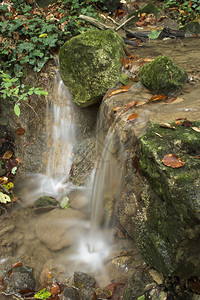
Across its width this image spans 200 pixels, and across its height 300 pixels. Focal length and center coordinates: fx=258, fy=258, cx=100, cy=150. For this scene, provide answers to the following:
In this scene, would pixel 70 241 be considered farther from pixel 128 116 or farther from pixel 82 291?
pixel 128 116

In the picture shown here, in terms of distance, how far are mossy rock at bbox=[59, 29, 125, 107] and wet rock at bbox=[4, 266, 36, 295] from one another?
2.81 metres

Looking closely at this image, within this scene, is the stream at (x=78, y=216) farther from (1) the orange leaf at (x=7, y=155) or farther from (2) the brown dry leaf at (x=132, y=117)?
(1) the orange leaf at (x=7, y=155)

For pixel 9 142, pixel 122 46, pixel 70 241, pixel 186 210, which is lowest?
pixel 70 241

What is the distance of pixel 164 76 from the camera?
345 centimetres

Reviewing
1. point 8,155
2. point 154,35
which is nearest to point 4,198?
point 8,155

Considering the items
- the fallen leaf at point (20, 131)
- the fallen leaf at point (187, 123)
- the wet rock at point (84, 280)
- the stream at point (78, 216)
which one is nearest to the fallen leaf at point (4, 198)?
the stream at point (78, 216)

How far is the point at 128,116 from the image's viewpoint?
10.9 feet

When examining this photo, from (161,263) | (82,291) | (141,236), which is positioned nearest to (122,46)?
(141,236)

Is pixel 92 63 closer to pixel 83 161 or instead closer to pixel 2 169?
pixel 83 161

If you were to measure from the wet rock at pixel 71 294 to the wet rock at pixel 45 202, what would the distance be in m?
1.72

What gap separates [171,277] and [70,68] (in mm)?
3601

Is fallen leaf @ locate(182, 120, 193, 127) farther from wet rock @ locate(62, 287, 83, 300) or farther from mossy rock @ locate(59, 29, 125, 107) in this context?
wet rock @ locate(62, 287, 83, 300)

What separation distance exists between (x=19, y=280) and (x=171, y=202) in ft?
7.38

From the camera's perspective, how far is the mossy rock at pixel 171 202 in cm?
221
